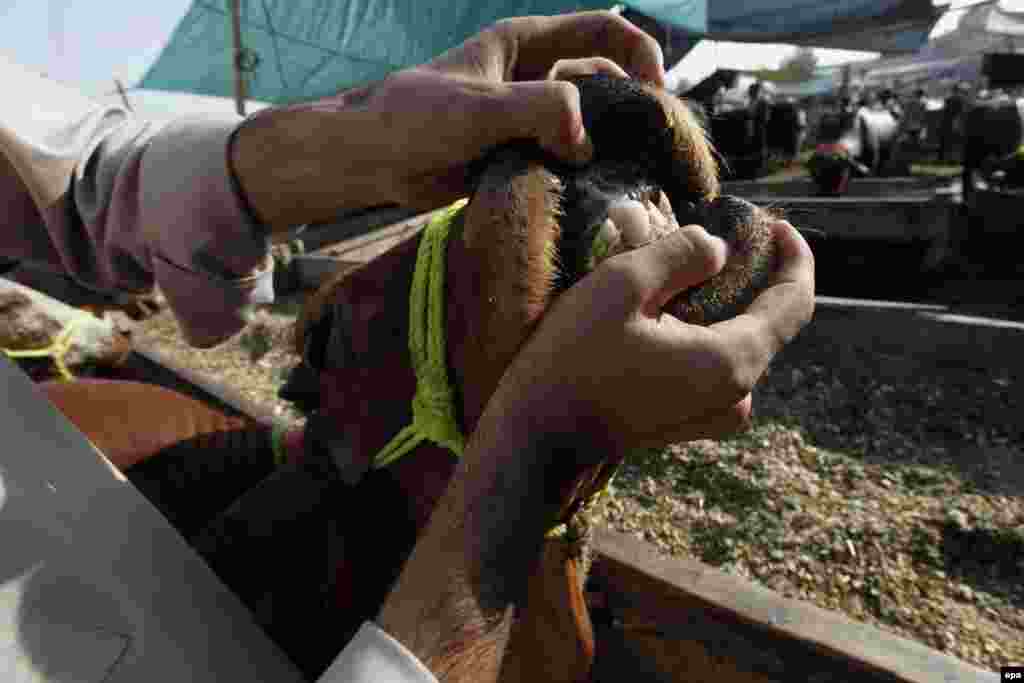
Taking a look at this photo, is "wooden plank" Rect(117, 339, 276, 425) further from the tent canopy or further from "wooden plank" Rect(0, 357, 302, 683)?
the tent canopy

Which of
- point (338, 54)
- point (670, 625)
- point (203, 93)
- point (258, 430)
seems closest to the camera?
point (670, 625)

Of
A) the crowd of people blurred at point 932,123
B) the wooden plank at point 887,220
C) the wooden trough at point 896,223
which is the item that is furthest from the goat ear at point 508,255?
the crowd of people blurred at point 932,123

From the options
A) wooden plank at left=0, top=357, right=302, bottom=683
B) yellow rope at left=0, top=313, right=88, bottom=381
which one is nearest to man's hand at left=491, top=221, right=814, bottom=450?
wooden plank at left=0, top=357, right=302, bottom=683

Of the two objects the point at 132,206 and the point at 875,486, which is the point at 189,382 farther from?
the point at 875,486

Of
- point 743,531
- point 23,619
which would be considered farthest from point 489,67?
point 743,531

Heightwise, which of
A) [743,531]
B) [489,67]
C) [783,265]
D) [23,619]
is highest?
[489,67]

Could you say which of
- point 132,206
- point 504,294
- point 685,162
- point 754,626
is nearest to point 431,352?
point 504,294

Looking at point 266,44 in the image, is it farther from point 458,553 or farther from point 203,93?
point 458,553

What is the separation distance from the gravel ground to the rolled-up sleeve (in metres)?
1.57

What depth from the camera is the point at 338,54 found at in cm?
920

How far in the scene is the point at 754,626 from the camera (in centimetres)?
133

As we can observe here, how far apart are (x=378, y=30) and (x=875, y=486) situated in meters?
8.29

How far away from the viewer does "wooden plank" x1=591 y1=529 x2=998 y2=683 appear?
1.23m

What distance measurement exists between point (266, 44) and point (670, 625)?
10.0 meters
